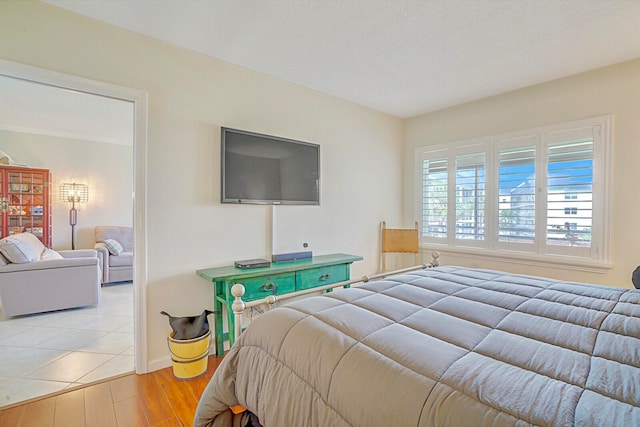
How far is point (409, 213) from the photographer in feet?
13.6

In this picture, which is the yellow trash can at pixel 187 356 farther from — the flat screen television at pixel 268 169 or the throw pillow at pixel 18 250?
the throw pillow at pixel 18 250

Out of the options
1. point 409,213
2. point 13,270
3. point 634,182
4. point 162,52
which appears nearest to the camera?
point 162,52

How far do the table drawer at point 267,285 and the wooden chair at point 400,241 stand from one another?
1.58 metres

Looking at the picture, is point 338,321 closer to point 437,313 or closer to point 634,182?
point 437,313

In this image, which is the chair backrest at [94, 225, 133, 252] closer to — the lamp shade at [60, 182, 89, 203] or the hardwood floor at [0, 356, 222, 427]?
the lamp shade at [60, 182, 89, 203]

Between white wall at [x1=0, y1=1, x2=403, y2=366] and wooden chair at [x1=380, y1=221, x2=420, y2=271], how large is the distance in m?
0.70

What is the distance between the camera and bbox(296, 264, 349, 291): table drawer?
2715mm

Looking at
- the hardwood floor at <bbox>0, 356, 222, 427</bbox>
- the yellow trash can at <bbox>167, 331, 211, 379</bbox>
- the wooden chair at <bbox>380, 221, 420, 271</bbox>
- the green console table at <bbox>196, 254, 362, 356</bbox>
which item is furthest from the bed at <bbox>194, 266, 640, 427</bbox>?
the wooden chair at <bbox>380, 221, 420, 271</bbox>

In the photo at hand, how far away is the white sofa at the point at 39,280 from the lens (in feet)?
10.8

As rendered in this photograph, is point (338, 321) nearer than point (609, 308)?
Yes

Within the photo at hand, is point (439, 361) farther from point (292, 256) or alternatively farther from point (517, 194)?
point (517, 194)

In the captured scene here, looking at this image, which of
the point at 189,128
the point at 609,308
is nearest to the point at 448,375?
the point at 609,308

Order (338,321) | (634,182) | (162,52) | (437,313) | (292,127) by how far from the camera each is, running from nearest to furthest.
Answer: (338,321)
(437,313)
(162,52)
(634,182)
(292,127)

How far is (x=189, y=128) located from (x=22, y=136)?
4579 millimetres
